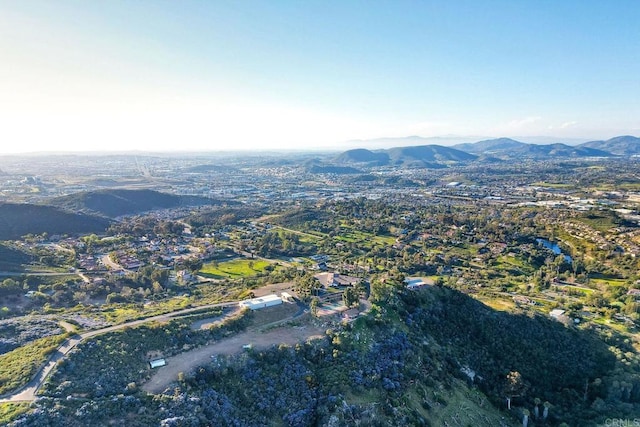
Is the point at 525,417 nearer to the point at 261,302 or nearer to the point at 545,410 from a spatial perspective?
the point at 545,410

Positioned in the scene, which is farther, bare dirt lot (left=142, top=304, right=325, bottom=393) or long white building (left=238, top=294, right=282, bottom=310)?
long white building (left=238, top=294, right=282, bottom=310)

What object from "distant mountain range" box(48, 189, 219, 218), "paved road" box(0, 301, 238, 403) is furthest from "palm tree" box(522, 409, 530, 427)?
"distant mountain range" box(48, 189, 219, 218)

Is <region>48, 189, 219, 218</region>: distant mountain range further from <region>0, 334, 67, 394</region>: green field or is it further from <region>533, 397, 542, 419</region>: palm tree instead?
<region>533, 397, 542, 419</region>: palm tree

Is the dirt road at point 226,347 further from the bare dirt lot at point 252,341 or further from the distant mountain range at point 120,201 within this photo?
the distant mountain range at point 120,201

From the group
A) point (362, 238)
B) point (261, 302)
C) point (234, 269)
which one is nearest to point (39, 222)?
point (234, 269)

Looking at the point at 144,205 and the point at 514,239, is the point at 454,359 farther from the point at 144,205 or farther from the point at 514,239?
the point at 144,205
